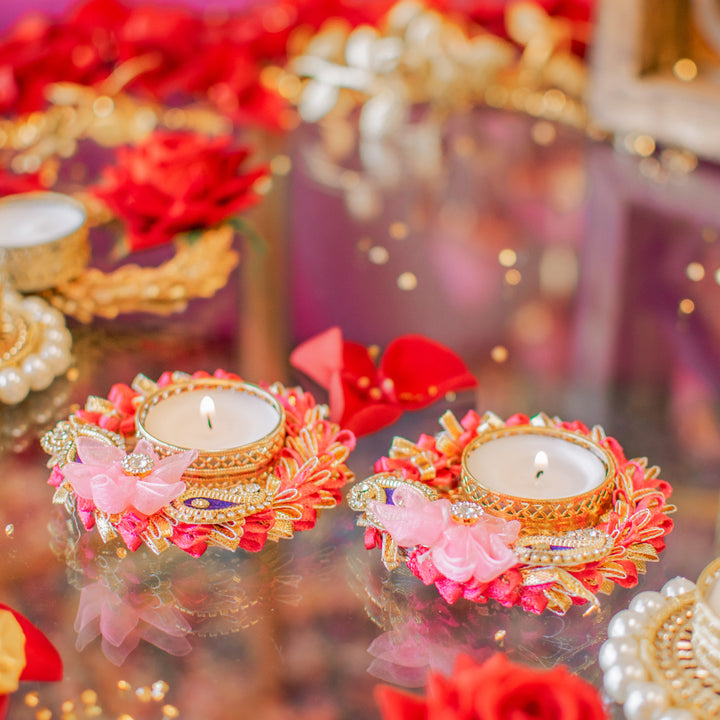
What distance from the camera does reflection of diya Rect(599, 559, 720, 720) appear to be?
393 mm

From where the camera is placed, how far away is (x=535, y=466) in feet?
1.67

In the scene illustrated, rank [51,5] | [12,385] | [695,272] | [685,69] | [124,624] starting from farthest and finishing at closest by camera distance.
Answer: [51,5]
[685,69]
[695,272]
[12,385]
[124,624]

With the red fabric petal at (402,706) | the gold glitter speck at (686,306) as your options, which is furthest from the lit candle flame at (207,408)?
the gold glitter speck at (686,306)

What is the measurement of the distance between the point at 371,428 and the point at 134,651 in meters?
0.22

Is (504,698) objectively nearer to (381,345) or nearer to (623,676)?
(623,676)

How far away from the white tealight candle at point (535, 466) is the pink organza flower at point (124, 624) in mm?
165

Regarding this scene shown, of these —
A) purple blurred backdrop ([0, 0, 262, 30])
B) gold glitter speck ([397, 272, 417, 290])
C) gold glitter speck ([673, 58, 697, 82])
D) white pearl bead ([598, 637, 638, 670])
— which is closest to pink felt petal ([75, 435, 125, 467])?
white pearl bead ([598, 637, 638, 670])

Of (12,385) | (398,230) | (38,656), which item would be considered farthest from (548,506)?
(398,230)

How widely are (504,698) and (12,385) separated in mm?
395

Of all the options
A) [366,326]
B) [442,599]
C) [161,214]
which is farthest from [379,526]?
[161,214]

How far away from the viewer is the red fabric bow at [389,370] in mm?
641

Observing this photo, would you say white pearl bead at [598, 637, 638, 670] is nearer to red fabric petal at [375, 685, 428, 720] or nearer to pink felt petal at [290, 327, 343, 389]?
red fabric petal at [375, 685, 428, 720]

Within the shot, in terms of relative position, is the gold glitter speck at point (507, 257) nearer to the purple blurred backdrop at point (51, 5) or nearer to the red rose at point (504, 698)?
the red rose at point (504, 698)

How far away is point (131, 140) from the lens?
1.05 meters
